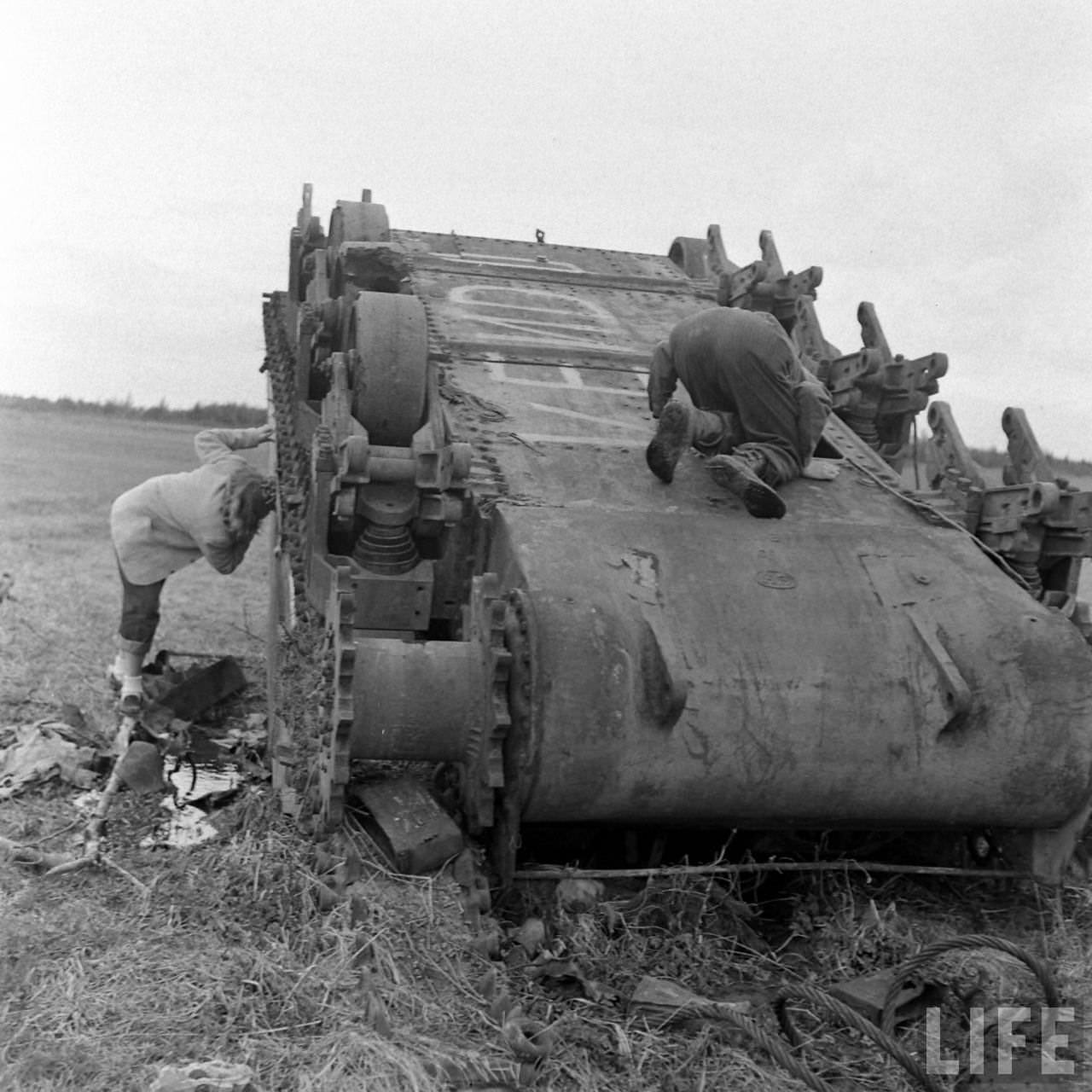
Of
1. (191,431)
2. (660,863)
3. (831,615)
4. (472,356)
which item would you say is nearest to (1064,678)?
(831,615)

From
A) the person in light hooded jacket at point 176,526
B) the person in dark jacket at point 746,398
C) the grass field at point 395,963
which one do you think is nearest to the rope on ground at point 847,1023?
the grass field at point 395,963

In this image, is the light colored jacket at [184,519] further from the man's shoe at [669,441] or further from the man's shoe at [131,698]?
the man's shoe at [669,441]

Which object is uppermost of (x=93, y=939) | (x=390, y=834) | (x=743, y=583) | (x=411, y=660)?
(x=743, y=583)

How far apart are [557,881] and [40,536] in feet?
41.0

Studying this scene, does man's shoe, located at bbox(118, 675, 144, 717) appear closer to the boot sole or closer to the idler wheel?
the idler wheel

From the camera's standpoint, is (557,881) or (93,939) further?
(557,881)

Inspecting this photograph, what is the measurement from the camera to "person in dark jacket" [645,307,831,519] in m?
5.77

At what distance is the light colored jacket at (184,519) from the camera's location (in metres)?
8.22

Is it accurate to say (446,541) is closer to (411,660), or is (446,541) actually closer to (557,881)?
(411,660)

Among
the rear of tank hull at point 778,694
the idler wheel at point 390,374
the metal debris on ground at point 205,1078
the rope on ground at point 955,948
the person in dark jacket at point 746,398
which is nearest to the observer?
the metal debris on ground at point 205,1078

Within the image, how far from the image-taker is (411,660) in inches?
183

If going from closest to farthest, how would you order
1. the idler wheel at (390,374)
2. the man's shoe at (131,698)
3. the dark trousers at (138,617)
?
the idler wheel at (390,374) < the man's shoe at (131,698) < the dark trousers at (138,617)

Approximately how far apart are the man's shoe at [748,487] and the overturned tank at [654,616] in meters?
0.09

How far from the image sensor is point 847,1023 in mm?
3879
